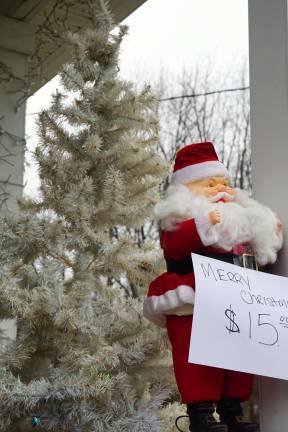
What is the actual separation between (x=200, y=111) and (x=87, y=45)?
255 inches

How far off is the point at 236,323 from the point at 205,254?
0.83 ft

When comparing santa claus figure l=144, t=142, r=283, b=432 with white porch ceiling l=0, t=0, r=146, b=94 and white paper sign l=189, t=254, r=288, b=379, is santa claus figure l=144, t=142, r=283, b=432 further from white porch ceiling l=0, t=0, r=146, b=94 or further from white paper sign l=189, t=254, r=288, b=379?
white porch ceiling l=0, t=0, r=146, b=94

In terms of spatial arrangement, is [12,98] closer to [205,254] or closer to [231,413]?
[205,254]

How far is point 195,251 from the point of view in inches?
63.6

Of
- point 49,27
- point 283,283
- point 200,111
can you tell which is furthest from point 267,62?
point 200,111

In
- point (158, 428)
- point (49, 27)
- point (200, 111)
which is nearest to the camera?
point (158, 428)

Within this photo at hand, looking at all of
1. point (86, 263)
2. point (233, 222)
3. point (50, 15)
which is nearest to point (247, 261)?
point (233, 222)

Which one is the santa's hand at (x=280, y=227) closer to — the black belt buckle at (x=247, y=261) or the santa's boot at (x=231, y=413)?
the black belt buckle at (x=247, y=261)

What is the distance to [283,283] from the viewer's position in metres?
1.54

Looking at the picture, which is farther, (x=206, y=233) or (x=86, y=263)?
(x=86, y=263)

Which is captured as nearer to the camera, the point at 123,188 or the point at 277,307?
the point at 277,307

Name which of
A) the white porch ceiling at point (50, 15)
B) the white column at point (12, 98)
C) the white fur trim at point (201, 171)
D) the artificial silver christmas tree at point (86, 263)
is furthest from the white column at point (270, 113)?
the white column at point (12, 98)

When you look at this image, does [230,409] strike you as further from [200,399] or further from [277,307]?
[277,307]

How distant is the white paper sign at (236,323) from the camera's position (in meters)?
1.37
